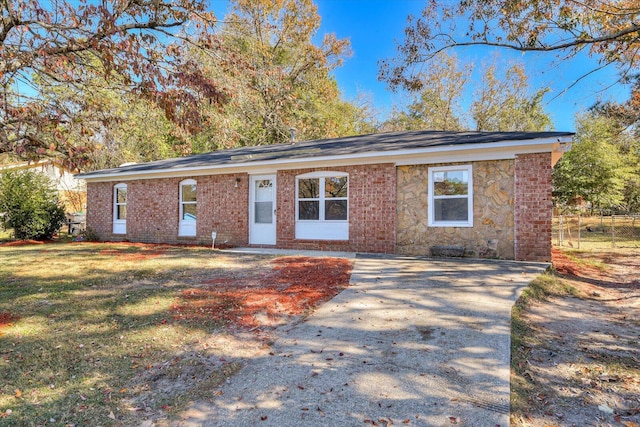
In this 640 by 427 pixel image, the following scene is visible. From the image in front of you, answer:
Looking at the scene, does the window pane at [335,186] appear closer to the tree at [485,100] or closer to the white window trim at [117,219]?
the white window trim at [117,219]

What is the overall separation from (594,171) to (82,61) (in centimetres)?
2604

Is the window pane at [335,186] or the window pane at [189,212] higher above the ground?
the window pane at [335,186]

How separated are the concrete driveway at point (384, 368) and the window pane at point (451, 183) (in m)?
3.89

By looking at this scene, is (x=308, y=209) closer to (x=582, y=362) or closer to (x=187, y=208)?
(x=187, y=208)

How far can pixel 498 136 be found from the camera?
870 centimetres

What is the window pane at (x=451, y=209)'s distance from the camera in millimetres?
9023

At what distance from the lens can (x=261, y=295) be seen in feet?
18.1

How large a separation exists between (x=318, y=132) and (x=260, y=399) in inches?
886

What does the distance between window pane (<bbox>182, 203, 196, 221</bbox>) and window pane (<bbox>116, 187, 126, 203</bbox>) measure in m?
3.23

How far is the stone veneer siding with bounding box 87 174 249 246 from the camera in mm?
11938

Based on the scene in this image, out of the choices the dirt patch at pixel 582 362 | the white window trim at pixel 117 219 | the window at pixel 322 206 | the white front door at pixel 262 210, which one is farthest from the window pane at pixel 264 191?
the dirt patch at pixel 582 362

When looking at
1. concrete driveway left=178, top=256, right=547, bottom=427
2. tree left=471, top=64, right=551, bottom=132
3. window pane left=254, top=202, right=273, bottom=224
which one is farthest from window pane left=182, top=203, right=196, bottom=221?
tree left=471, top=64, right=551, bottom=132

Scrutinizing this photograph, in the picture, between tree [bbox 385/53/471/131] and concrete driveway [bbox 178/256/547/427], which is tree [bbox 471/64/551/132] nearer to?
tree [bbox 385/53/471/131]

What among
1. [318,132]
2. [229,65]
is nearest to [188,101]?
[229,65]
